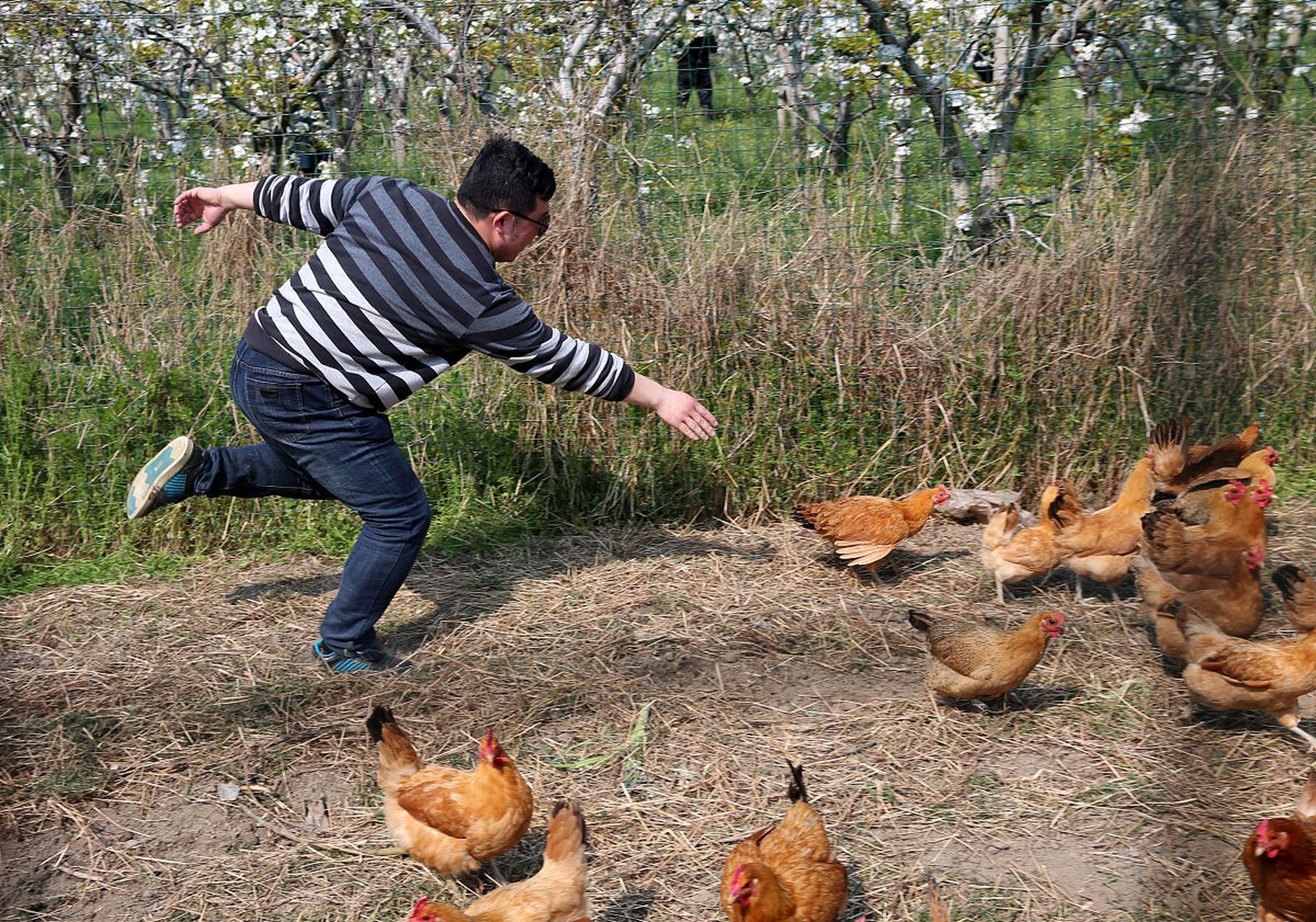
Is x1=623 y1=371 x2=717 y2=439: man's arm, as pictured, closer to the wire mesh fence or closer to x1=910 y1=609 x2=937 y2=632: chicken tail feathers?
x1=910 y1=609 x2=937 y2=632: chicken tail feathers

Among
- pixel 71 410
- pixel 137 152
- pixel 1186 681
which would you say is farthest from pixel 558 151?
pixel 1186 681

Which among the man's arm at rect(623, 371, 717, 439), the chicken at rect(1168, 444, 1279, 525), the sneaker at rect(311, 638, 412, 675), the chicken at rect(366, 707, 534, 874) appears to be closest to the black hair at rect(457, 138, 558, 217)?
the man's arm at rect(623, 371, 717, 439)

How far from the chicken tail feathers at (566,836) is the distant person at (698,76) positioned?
3904 millimetres

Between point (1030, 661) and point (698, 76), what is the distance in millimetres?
4067

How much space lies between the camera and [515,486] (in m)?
5.89

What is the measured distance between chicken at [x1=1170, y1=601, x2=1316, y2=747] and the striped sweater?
230 cm

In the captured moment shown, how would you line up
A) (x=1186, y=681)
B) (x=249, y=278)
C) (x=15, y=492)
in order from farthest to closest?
(x=249, y=278), (x=15, y=492), (x=1186, y=681)

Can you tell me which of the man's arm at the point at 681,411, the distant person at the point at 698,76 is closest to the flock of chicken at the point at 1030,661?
the man's arm at the point at 681,411

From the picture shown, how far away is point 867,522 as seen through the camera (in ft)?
16.4

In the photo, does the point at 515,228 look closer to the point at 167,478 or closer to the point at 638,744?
the point at 167,478

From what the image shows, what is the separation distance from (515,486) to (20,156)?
11.6 ft

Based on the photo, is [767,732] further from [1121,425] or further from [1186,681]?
[1121,425]

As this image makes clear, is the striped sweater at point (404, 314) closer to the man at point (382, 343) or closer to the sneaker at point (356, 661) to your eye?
the man at point (382, 343)

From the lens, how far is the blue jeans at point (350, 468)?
4117mm
